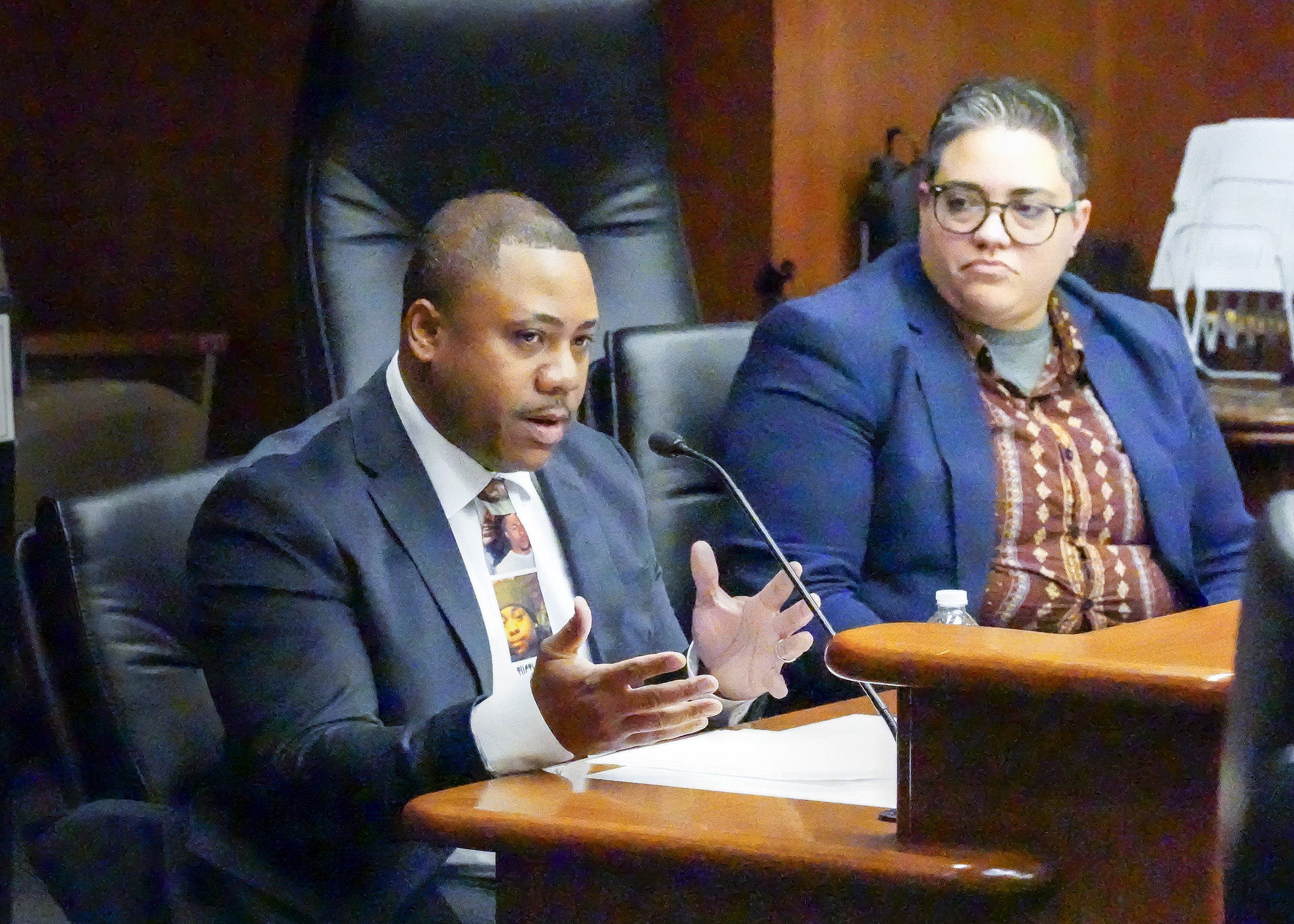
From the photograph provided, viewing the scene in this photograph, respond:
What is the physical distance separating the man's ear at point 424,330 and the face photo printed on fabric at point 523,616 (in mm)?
210

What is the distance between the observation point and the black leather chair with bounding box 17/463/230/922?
129 cm

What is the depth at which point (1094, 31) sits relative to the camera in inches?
124

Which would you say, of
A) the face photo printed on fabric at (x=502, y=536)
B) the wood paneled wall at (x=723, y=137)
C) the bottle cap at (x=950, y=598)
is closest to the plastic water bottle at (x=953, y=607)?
the bottle cap at (x=950, y=598)

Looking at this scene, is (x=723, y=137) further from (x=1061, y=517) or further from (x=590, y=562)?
(x=590, y=562)

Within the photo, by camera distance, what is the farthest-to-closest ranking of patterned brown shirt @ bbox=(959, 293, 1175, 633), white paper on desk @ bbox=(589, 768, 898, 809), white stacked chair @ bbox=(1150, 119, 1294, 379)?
white stacked chair @ bbox=(1150, 119, 1294, 379) → patterned brown shirt @ bbox=(959, 293, 1175, 633) → white paper on desk @ bbox=(589, 768, 898, 809)

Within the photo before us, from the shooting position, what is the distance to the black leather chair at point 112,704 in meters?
1.29

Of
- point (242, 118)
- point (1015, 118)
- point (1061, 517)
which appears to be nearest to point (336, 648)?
point (1061, 517)

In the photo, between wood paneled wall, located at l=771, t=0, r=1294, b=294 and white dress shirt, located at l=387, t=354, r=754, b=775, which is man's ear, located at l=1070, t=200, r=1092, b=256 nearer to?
wood paneled wall, located at l=771, t=0, r=1294, b=294

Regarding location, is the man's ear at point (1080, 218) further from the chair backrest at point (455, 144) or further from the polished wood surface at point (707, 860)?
the polished wood surface at point (707, 860)

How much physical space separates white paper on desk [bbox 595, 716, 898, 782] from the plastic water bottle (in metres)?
0.14

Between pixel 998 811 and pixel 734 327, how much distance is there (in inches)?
49.7

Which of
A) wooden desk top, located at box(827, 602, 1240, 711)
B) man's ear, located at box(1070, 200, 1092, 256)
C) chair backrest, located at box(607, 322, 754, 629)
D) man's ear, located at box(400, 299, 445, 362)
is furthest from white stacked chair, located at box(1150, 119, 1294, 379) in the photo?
wooden desk top, located at box(827, 602, 1240, 711)

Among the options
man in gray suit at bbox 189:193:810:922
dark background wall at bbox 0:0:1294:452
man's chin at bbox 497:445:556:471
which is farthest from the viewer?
dark background wall at bbox 0:0:1294:452

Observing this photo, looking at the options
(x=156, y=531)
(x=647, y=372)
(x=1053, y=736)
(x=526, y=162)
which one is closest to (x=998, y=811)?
(x=1053, y=736)
